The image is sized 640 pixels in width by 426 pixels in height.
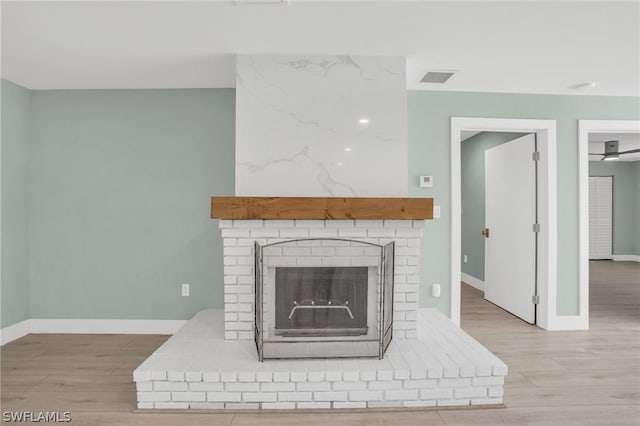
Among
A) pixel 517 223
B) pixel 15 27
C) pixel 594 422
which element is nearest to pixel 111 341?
pixel 15 27

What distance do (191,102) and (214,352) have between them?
2239mm

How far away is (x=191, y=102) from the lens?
3570 mm

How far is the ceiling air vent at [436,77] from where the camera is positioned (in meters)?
3.12

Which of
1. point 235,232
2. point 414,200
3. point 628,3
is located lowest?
point 235,232

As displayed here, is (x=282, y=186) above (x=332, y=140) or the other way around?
the other way around

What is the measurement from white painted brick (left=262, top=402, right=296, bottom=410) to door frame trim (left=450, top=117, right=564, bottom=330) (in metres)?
1.95

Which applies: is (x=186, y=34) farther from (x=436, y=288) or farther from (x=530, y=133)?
(x=530, y=133)

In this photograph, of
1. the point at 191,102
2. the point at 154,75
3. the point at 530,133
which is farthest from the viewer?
the point at 530,133

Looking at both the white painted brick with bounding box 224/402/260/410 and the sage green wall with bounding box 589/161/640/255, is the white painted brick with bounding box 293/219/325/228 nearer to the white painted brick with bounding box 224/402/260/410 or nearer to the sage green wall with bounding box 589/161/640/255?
the white painted brick with bounding box 224/402/260/410

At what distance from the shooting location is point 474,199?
5.84m

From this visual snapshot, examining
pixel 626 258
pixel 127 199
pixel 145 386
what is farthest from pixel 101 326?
pixel 626 258

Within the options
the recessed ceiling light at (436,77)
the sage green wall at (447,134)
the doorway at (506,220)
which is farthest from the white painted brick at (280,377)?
the doorway at (506,220)

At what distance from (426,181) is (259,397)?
231 cm

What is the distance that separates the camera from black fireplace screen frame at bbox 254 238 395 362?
242 centimetres
